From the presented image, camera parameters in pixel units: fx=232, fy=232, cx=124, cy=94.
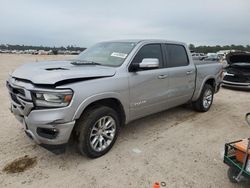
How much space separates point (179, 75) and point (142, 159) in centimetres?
219

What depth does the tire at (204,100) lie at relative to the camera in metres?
6.08

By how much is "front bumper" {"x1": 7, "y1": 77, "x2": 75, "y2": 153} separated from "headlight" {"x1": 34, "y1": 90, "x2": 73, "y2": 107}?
70 millimetres

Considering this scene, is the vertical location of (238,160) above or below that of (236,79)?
above

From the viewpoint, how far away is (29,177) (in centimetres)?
311

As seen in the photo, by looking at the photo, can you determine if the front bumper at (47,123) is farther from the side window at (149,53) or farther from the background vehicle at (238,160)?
the background vehicle at (238,160)

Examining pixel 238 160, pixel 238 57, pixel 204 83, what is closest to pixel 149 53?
pixel 204 83

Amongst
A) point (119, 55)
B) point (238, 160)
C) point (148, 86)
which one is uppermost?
point (119, 55)

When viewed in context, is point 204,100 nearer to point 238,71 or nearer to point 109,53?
point 109,53

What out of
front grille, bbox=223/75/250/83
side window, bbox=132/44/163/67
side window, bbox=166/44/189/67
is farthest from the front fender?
front grille, bbox=223/75/250/83

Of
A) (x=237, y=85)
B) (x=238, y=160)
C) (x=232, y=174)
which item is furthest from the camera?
(x=237, y=85)

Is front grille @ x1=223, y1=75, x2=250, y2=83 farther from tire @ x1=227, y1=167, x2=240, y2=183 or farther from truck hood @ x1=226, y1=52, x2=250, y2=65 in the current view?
tire @ x1=227, y1=167, x2=240, y2=183

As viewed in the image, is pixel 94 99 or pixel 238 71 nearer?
pixel 94 99

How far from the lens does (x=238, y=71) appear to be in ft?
33.1

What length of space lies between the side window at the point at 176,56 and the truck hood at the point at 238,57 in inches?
229
